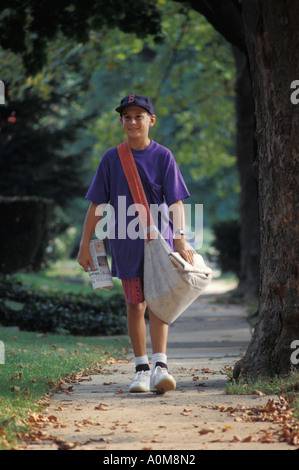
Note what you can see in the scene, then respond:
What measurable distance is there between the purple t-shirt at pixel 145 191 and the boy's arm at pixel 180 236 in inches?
2.0

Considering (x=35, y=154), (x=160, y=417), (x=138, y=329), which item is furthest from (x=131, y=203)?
(x=35, y=154)

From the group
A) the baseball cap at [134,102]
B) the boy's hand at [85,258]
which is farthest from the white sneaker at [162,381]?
the baseball cap at [134,102]

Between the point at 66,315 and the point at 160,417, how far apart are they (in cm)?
543

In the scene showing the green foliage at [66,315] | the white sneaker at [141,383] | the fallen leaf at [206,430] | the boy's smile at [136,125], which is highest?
the boy's smile at [136,125]

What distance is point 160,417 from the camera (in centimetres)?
435

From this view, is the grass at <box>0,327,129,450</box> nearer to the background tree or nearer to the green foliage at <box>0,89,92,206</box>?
the background tree

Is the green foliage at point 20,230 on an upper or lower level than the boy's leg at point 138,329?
upper

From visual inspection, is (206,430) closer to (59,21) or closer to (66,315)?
(66,315)

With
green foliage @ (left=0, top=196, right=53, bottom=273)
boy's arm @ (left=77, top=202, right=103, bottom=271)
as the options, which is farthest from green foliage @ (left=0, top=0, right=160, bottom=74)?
green foliage @ (left=0, top=196, right=53, bottom=273)

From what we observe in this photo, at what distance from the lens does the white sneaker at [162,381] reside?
498 centimetres

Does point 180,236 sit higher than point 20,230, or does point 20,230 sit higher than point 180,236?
point 20,230

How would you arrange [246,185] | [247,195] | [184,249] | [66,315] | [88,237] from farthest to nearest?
[246,185] < [247,195] < [66,315] < [88,237] < [184,249]

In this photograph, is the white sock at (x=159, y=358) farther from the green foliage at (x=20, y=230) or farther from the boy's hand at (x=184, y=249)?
the green foliage at (x=20, y=230)

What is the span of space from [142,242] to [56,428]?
158cm
